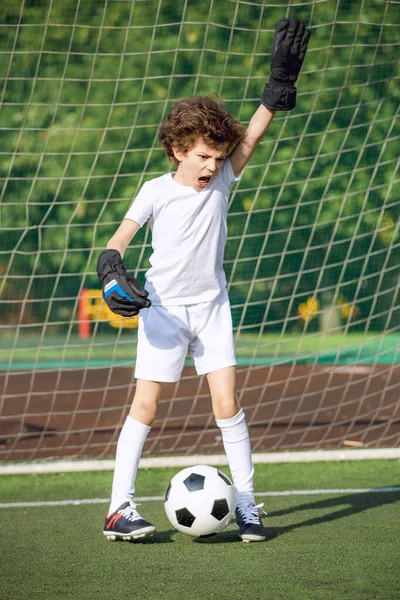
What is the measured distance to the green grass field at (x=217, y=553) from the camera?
8.45ft

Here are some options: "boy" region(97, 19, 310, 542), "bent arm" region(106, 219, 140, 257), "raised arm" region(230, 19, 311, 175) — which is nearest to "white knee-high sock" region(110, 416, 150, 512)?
"boy" region(97, 19, 310, 542)

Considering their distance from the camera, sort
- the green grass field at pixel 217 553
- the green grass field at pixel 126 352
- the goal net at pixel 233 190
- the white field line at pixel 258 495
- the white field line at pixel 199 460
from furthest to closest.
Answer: the green grass field at pixel 126 352 → the goal net at pixel 233 190 → the white field line at pixel 199 460 → the white field line at pixel 258 495 → the green grass field at pixel 217 553

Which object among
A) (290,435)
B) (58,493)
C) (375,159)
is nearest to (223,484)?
(58,493)

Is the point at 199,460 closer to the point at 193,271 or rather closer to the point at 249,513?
the point at 249,513

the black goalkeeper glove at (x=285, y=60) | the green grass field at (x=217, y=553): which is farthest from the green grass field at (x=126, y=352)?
the black goalkeeper glove at (x=285, y=60)

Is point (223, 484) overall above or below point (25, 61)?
below

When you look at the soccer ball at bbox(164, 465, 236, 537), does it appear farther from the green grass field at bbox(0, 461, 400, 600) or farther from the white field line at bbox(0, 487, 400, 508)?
the white field line at bbox(0, 487, 400, 508)

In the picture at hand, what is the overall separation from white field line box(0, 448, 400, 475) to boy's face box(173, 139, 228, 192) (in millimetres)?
1999

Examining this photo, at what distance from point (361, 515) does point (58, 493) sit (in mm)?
1562

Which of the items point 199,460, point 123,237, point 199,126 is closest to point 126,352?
point 199,460

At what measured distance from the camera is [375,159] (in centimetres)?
673

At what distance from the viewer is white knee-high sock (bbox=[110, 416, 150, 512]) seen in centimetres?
332

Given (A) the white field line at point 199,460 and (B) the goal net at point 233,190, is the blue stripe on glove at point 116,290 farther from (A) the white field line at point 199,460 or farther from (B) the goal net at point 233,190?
(B) the goal net at point 233,190

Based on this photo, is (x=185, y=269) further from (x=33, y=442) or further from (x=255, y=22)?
(x=255, y=22)
